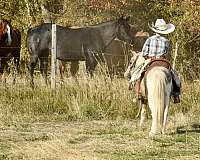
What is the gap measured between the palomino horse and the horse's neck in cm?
Result: 730

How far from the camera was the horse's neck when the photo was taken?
17.0 meters

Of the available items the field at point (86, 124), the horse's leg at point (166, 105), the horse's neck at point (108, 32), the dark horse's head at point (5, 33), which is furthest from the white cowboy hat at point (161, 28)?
the dark horse's head at point (5, 33)

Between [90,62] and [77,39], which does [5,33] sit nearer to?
[77,39]

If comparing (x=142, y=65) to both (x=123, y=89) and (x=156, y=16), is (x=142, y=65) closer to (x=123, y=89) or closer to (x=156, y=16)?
(x=123, y=89)

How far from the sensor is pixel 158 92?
9.37m

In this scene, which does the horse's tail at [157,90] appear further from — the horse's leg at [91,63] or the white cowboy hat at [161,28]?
the horse's leg at [91,63]

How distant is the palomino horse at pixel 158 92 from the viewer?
9.36 meters

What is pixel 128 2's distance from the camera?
832 inches

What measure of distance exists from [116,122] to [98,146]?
8.74 feet

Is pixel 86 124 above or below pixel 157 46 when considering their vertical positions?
below

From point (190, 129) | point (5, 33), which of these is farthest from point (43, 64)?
point (190, 129)

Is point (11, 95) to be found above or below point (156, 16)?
below

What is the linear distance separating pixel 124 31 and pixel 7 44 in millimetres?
3229

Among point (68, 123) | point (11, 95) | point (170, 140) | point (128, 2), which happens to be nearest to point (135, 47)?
point (128, 2)
